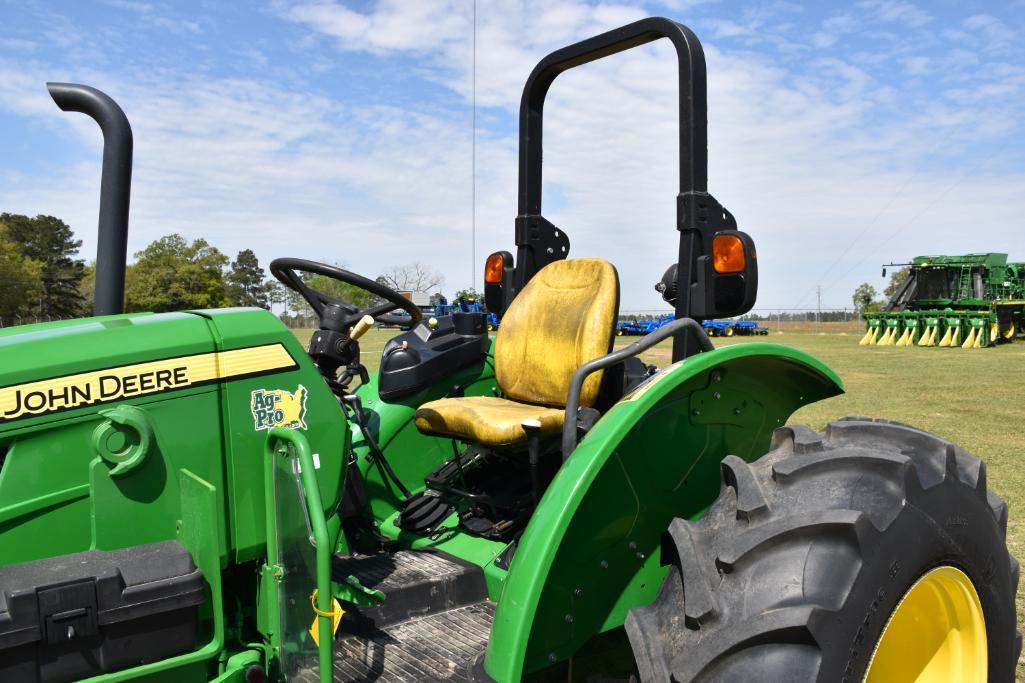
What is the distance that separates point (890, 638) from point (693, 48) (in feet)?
5.79

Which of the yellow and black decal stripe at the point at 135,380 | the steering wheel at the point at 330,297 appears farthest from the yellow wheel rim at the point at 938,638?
the steering wheel at the point at 330,297

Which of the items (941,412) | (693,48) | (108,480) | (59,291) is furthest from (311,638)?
(59,291)

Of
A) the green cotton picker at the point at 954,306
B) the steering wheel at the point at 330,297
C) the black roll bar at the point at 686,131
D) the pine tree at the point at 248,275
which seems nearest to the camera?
the black roll bar at the point at 686,131

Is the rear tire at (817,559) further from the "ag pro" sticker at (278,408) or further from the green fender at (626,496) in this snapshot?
the "ag pro" sticker at (278,408)

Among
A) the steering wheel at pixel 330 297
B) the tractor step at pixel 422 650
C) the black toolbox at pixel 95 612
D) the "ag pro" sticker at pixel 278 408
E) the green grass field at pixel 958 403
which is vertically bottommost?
the green grass field at pixel 958 403

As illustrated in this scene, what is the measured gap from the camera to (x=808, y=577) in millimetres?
1579

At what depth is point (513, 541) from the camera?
2633 mm

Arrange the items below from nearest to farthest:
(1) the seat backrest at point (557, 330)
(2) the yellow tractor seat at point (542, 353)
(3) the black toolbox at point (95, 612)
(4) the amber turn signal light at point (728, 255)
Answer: (3) the black toolbox at point (95, 612) → (4) the amber turn signal light at point (728, 255) → (2) the yellow tractor seat at point (542, 353) → (1) the seat backrest at point (557, 330)

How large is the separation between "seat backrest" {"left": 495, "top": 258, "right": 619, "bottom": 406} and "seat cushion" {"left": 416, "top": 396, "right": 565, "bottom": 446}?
0.34 feet

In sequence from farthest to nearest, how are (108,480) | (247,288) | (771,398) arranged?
1. (247,288)
2. (771,398)
3. (108,480)

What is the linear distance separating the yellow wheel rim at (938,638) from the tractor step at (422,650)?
1.03 meters

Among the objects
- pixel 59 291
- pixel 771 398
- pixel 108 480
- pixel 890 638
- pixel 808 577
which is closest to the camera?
pixel 808 577

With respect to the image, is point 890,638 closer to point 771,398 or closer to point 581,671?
point 771,398

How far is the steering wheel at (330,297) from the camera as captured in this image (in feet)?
8.37
